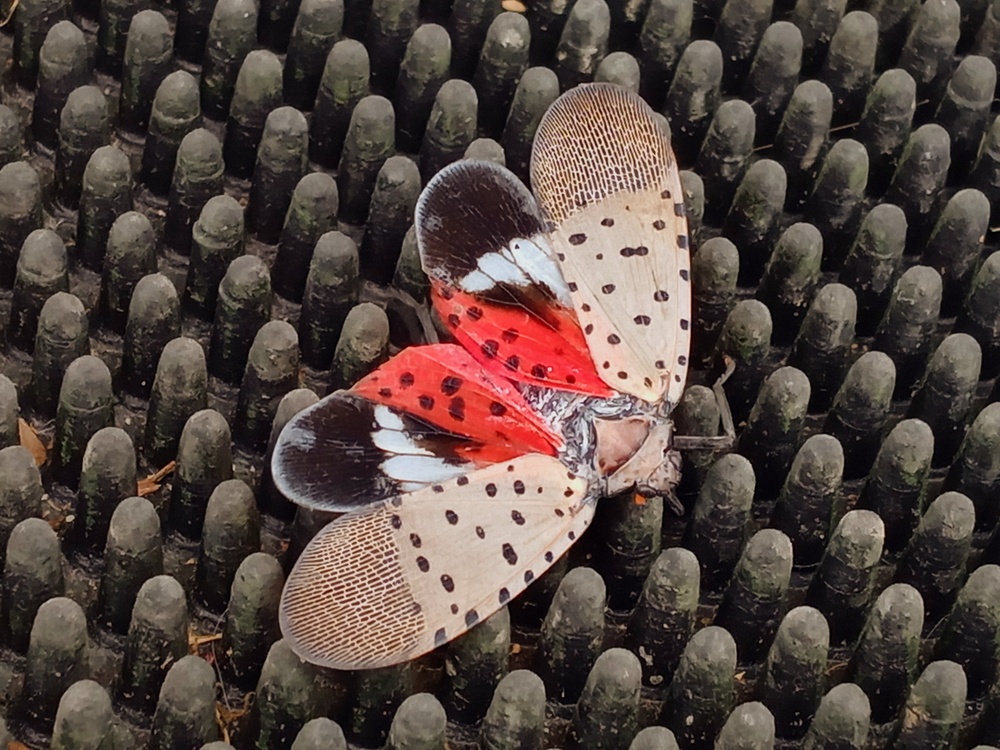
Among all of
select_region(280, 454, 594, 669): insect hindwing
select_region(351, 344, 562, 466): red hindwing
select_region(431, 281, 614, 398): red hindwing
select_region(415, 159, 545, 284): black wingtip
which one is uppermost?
select_region(415, 159, 545, 284): black wingtip

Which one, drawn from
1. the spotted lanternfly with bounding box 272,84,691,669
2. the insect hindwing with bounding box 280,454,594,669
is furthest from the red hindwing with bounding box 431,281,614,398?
the insect hindwing with bounding box 280,454,594,669

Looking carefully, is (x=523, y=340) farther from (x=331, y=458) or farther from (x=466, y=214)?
(x=331, y=458)

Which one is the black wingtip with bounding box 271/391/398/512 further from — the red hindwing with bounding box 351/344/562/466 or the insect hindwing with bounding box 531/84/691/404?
the insect hindwing with bounding box 531/84/691/404

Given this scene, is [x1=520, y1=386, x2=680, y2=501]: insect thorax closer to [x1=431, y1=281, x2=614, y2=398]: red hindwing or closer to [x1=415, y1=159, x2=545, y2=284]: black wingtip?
[x1=431, y1=281, x2=614, y2=398]: red hindwing

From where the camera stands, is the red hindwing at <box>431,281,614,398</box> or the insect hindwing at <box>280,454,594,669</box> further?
the red hindwing at <box>431,281,614,398</box>

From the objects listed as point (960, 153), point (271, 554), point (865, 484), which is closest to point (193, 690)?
point (271, 554)

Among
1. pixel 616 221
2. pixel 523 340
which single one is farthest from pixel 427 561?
pixel 616 221

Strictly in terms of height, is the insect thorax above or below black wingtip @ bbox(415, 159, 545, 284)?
below
